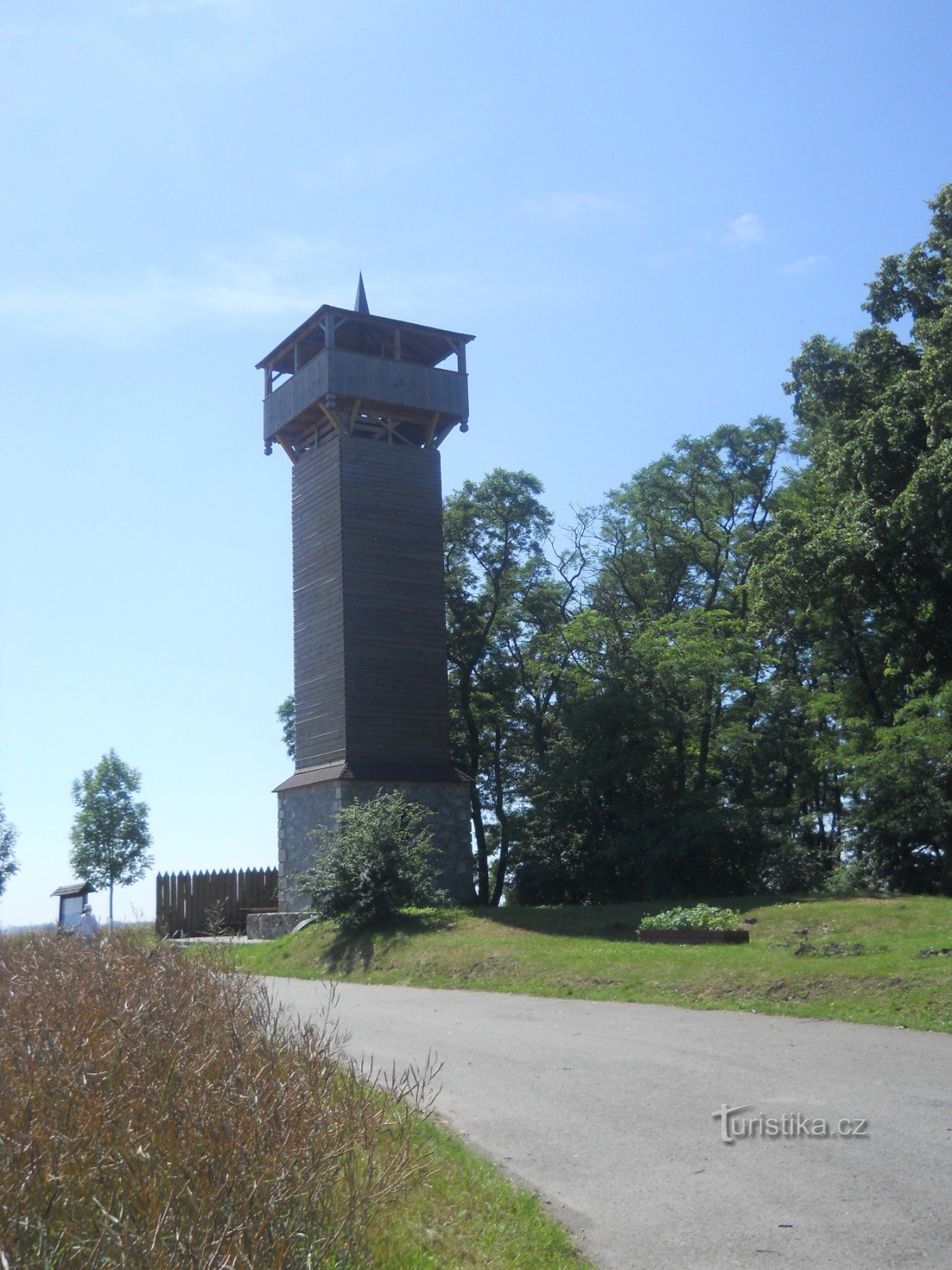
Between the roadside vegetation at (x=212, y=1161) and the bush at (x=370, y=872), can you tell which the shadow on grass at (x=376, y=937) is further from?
the roadside vegetation at (x=212, y=1161)

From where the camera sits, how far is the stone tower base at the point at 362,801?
26.4 metres

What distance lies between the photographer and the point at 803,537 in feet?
83.8

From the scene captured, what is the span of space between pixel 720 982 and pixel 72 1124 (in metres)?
9.92

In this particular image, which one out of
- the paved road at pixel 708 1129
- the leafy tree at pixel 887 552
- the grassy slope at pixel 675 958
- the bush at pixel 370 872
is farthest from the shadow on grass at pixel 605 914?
the paved road at pixel 708 1129

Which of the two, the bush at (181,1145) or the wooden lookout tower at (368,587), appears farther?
the wooden lookout tower at (368,587)

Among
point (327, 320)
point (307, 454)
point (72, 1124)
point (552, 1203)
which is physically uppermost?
point (327, 320)

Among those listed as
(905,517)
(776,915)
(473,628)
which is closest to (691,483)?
(473,628)

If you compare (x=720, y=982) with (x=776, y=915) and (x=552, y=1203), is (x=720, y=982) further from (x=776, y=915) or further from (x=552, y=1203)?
(x=552, y=1203)

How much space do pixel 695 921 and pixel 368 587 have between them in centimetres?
1315

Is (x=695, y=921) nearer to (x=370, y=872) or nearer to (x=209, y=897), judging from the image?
(x=370, y=872)

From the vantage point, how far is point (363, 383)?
93.9ft

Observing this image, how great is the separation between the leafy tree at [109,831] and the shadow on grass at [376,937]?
18.8m

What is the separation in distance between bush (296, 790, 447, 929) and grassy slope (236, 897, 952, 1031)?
46 cm

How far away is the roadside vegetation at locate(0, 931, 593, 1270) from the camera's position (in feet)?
12.0
